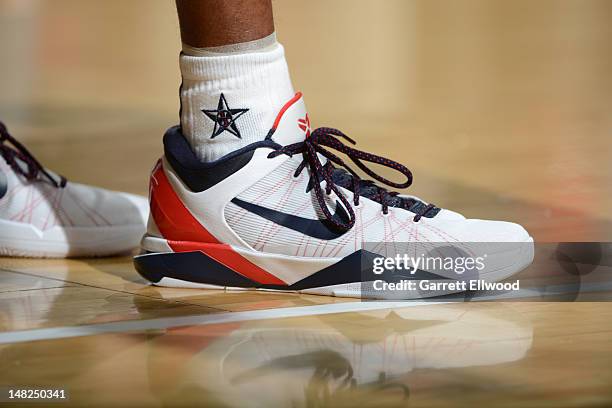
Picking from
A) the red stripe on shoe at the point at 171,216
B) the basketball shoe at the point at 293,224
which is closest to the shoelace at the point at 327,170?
the basketball shoe at the point at 293,224

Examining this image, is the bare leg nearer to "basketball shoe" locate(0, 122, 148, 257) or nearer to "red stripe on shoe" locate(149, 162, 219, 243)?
"red stripe on shoe" locate(149, 162, 219, 243)

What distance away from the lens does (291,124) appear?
1.25 metres

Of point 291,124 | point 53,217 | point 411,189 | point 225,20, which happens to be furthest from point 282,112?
point 411,189

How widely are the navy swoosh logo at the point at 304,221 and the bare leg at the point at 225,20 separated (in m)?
0.18

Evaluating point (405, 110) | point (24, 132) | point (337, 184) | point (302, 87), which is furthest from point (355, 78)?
point (337, 184)

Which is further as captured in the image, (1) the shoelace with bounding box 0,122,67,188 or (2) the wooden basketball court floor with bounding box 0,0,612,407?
(1) the shoelace with bounding box 0,122,67,188

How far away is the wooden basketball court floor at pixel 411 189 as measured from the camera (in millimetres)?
875

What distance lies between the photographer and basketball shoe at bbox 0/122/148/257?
1.48m

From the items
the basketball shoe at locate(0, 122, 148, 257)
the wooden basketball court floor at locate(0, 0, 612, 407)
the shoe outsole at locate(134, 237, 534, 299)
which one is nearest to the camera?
the wooden basketball court floor at locate(0, 0, 612, 407)

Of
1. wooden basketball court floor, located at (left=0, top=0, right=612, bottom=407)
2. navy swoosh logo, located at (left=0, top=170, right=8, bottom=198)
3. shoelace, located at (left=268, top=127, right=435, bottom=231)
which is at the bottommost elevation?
wooden basketball court floor, located at (left=0, top=0, right=612, bottom=407)

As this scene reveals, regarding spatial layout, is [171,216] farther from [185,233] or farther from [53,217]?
[53,217]

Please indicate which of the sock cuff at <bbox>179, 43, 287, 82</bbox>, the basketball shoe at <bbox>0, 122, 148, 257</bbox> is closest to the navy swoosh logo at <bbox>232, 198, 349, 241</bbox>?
the sock cuff at <bbox>179, 43, 287, 82</bbox>

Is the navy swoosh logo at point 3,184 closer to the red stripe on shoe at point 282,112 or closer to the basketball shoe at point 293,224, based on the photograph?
the basketball shoe at point 293,224

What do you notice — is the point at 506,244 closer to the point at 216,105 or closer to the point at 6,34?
the point at 216,105
